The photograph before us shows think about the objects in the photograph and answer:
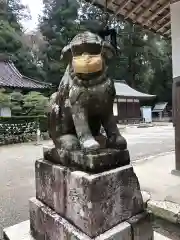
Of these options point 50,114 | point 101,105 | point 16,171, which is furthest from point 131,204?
point 16,171

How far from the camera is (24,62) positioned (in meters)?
22.4

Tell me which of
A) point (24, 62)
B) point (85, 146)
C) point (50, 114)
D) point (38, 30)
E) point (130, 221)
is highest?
point (38, 30)

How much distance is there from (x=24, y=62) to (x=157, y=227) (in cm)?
2164

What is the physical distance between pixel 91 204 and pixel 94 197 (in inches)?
1.5

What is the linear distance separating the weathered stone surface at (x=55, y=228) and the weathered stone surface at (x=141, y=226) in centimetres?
4

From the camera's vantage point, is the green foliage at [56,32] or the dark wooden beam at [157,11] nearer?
the dark wooden beam at [157,11]

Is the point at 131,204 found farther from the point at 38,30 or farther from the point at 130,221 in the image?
the point at 38,30

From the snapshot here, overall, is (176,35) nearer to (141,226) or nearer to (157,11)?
(157,11)

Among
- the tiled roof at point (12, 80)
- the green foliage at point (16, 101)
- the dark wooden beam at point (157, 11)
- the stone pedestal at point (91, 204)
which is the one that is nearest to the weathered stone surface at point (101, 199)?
the stone pedestal at point (91, 204)

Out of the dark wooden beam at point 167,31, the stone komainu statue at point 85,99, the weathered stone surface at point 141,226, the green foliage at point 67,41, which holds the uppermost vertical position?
the green foliage at point 67,41

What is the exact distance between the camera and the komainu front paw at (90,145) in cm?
144

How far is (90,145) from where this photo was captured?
56.9 inches

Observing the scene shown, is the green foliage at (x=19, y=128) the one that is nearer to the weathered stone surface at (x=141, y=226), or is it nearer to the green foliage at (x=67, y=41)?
the weathered stone surface at (x=141, y=226)

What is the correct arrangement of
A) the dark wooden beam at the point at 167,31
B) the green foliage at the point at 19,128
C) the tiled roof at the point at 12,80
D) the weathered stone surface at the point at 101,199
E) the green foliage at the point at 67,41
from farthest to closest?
the green foliage at the point at 67,41 < the tiled roof at the point at 12,80 < the green foliage at the point at 19,128 < the dark wooden beam at the point at 167,31 < the weathered stone surface at the point at 101,199
